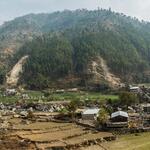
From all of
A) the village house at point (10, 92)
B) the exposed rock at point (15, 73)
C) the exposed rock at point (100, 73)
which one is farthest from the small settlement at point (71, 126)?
the exposed rock at point (15, 73)

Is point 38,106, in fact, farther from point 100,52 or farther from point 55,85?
point 100,52

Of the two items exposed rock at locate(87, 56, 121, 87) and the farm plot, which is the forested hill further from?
the farm plot

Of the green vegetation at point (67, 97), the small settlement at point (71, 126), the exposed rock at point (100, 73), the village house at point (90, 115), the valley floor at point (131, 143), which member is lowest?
the valley floor at point (131, 143)

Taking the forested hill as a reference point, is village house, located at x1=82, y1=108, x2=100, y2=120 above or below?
below

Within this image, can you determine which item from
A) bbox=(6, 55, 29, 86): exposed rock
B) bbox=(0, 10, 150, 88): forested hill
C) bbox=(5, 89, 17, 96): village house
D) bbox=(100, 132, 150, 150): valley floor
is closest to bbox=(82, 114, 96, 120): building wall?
bbox=(100, 132, 150, 150): valley floor

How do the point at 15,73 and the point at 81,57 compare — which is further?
the point at 81,57

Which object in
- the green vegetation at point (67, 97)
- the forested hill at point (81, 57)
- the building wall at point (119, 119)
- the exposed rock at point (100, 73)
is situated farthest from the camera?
the forested hill at point (81, 57)

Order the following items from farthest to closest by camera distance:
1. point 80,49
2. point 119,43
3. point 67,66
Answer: point 119,43
point 80,49
point 67,66

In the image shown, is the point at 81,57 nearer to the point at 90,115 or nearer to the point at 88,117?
the point at 90,115

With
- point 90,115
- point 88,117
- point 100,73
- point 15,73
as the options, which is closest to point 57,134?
point 88,117

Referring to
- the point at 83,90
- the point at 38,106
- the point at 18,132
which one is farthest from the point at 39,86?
the point at 18,132

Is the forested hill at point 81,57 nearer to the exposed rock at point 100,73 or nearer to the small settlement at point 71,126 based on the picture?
the exposed rock at point 100,73
